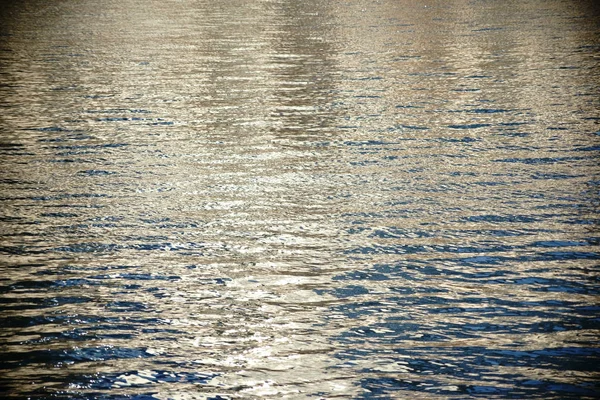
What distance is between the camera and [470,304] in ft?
15.0

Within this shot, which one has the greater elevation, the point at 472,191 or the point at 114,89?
the point at 114,89

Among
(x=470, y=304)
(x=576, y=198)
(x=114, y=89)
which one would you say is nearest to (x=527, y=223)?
(x=576, y=198)

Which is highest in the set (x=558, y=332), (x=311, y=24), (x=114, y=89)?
(x=311, y=24)

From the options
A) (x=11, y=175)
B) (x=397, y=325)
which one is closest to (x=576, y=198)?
(x=397, y=325)

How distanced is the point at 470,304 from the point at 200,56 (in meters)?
11.5

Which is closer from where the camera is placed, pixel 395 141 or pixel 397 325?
pixel 397 325

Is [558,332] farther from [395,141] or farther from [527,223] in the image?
[395,141]

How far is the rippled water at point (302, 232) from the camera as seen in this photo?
390 cm

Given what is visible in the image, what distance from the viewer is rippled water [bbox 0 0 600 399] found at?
390 cm

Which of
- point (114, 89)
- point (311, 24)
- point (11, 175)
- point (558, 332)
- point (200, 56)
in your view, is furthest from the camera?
point (311, 24)

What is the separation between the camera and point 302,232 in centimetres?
582

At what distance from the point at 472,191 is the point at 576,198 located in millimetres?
840

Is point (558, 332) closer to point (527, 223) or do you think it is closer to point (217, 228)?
point (527, 223)

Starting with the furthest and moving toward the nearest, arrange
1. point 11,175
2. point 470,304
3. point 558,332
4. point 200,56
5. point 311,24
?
1. point 311,24
2. point 200,56
3. point 11,175
4. point 470,304
5. point 558,332
